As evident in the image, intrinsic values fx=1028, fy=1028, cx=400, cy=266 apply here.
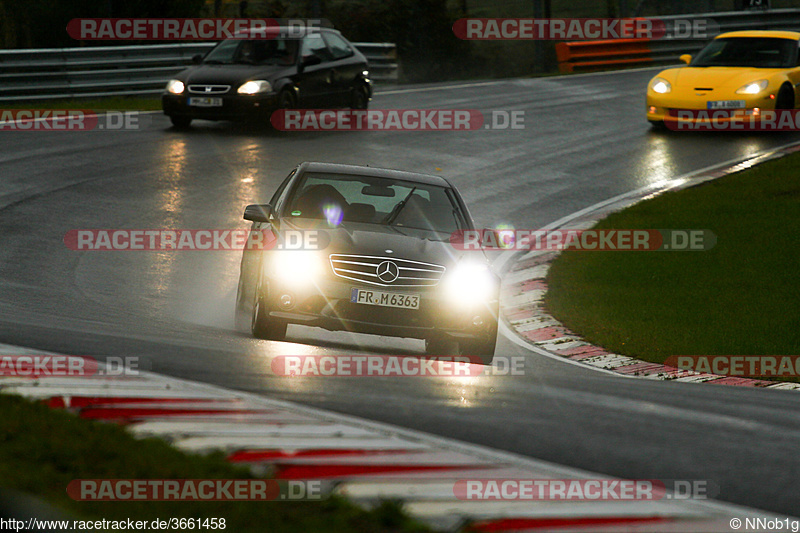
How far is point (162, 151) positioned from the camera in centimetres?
1593

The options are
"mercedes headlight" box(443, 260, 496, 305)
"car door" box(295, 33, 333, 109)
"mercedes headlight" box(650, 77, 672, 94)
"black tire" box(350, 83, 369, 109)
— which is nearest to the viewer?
"mercedes headlight" box(443, 260, 496, 305)

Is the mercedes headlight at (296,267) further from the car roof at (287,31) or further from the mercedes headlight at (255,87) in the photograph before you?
the car roof at (287,31)

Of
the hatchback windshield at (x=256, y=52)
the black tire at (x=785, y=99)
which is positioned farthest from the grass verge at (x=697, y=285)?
the hatchback windshield at (x=256, y=52)

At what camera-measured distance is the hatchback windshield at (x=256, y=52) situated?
59.3ft

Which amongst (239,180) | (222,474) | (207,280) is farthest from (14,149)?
(222,474)

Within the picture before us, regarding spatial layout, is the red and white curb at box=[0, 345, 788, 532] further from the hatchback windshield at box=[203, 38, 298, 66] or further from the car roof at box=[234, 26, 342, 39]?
the car roof at box=[234, 26, 342, 39]

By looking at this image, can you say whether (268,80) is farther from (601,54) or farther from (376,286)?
(601,54)

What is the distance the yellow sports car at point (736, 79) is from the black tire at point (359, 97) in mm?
5275

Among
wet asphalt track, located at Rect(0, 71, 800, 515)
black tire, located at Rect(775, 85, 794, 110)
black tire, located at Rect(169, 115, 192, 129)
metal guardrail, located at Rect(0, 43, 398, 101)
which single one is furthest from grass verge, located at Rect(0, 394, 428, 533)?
metal guardrail, located at Rect(0, 43, 398, 101)

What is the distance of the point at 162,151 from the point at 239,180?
215cm

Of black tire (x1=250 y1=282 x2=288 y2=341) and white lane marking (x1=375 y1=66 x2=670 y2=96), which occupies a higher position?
white lane marking (x1=375 y1=66 x2=670 y2=96)

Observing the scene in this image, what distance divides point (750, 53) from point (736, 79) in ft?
5.30

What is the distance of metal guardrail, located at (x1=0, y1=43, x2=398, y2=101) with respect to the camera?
1953 centimetres

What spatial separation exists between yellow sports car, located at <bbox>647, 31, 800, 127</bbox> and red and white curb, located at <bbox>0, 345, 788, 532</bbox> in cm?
1444
